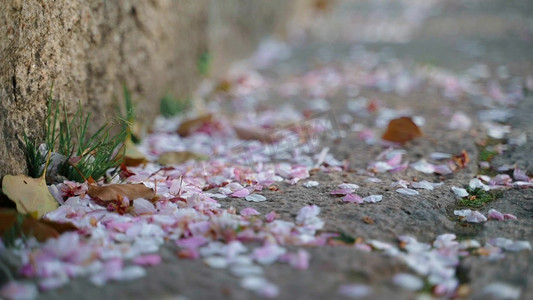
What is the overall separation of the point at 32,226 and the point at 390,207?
3.07ft

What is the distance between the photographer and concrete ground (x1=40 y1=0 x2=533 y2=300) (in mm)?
1200

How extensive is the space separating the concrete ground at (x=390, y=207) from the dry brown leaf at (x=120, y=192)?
221mm

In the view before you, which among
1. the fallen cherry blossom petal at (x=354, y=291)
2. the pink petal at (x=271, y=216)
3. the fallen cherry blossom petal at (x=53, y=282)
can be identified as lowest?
the fallen cherry blossom petal at (x=354, y=291)

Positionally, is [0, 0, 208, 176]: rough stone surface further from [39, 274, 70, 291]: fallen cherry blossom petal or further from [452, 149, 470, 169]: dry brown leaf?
[452, 149, 470, 169]: dry brown leaf

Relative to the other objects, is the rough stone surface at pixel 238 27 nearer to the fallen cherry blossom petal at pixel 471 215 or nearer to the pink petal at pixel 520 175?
the pink petal at pixel 520 175

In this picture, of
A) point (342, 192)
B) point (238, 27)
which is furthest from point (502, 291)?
point (238, 27)

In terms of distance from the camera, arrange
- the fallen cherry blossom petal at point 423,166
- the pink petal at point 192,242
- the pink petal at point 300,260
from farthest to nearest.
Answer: the fallen cherry blossom petal at point 423,166, the pink petal at point 192,242, the pink petal at point 300,260

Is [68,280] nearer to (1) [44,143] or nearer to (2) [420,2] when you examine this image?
(1) [44,143]

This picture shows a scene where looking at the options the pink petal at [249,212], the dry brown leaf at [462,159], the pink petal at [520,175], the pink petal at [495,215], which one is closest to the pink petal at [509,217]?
the pink petal at [495,215]

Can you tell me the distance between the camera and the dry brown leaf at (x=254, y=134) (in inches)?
101

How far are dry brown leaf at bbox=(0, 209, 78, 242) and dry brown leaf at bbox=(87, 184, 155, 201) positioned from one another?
0.72ft

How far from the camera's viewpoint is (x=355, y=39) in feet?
17.0

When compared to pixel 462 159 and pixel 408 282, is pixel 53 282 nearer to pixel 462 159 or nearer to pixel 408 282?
pixel 408 282

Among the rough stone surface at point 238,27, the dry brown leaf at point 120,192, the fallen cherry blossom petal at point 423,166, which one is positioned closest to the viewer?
the dry brown leaf at point 120,192
